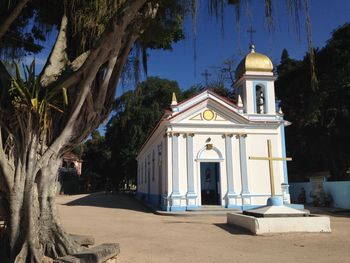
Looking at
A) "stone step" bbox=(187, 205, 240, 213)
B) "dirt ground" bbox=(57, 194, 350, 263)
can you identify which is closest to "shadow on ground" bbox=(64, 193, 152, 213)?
"stone step" bbox=(187, 205, 240, 213)

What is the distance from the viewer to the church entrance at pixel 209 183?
22562mm

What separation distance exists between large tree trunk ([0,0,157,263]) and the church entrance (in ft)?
55.0

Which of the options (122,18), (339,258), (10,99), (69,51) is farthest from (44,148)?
(339,258)

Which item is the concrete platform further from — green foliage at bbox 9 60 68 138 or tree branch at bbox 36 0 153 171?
green foliage at bbox 9 60 68 138

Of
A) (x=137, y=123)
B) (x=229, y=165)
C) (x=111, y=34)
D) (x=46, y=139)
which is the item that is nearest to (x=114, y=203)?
(x=229, y=165)

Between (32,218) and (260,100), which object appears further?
(260,100)

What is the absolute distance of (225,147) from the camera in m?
21.3

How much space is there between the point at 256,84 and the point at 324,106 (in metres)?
8.64

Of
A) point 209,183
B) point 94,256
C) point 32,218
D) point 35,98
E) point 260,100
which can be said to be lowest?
point 94,256

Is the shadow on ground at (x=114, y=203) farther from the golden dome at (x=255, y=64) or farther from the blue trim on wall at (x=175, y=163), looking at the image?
the golden dome at (x=255, y=64)

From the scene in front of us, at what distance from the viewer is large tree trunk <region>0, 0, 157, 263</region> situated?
18.1 ft

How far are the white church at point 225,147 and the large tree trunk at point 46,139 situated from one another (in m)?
14.1

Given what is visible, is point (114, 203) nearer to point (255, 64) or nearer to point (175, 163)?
point (175, 163)

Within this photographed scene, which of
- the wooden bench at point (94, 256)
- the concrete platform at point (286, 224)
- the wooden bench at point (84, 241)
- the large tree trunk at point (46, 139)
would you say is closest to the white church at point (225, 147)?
the concrete platform at point (286, 224)
